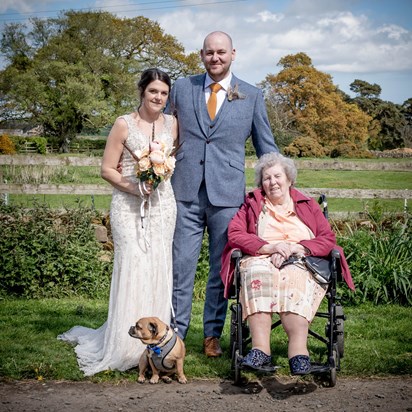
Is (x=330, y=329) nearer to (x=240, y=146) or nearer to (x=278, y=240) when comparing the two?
(x=278, y=240)

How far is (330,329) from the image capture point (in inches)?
159

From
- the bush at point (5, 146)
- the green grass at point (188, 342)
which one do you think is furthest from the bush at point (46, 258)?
the bush at point (5, 146)

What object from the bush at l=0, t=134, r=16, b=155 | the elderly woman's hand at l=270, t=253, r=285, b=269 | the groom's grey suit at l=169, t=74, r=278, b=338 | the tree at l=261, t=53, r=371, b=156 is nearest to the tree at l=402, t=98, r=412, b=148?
the tree at l=261, t=53, r=371, b=156

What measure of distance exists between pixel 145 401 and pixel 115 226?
133 cm

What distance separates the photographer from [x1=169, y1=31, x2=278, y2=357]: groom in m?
4.58

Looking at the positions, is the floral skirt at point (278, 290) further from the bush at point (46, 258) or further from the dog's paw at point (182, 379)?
the bush at point (46, 258)

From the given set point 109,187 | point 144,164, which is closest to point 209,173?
point 144,164

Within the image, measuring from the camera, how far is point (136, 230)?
Answer: 4484 millimetres

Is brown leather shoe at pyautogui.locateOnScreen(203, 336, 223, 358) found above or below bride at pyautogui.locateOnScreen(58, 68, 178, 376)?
below

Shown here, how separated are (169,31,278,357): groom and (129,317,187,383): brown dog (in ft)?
2.02

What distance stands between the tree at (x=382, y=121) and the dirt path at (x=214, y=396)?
1703 inches

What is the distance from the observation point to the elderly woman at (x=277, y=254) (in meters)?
3.90

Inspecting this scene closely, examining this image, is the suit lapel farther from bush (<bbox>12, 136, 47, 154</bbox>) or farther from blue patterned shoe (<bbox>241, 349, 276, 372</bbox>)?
bush (<bbox>12, 136, 47, 154</bbox>)

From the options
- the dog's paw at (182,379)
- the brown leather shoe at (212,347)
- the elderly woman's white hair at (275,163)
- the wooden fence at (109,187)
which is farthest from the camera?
the wooden fence at (109,187)
